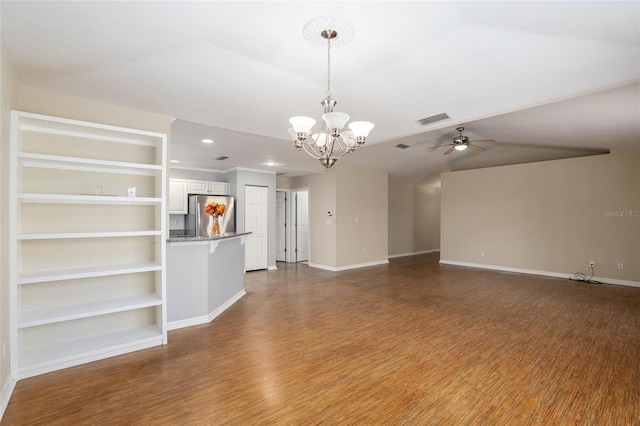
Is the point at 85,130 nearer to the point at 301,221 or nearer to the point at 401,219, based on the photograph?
the point at 301,221

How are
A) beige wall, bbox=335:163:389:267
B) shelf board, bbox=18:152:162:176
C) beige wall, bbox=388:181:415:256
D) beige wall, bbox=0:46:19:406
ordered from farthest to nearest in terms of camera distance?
1. beige wall, bbox=388:181:415:256
2. beige wall, bbox=335:163:389:267
3. shelf board, bbox=18:152:162:176
4. beige wall, bbox=0:46:19:406

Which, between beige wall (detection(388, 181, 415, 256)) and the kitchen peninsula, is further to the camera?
beige wall (detection(388, 181, 415, 256))

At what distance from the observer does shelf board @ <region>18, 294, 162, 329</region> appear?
2.62 meters

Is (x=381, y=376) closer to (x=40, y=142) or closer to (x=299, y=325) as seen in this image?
(x=299, y=325)

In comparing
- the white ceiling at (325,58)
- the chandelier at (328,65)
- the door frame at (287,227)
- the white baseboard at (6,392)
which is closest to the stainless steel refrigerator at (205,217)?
the door frame at (287,227)

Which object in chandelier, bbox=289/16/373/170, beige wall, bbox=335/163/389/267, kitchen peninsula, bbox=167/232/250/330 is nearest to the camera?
chandelier, bbox=289/16/373/170

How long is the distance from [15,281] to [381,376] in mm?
3147

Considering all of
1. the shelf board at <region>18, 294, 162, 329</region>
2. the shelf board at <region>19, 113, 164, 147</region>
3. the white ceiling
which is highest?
the white ceiling

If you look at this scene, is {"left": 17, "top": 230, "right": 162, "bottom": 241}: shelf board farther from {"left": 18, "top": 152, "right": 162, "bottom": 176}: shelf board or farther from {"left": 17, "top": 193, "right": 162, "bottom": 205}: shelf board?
{"left": 18, "top": 152, "right": 162, "bottom": 176}: shelf board

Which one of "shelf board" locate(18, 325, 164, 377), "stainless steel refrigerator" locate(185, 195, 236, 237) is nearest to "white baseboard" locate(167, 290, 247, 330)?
"shelf board" locate(18, 325, 164, 377)

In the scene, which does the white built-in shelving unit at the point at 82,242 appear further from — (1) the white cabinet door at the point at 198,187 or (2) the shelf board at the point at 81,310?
(1) the white cabinet door at the point at 198,187

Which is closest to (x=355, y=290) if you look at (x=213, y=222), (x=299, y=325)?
(x=299, y=325)

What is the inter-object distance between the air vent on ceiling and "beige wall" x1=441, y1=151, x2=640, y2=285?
485 centimetres

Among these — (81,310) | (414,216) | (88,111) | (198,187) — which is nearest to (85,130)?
(88,111)
